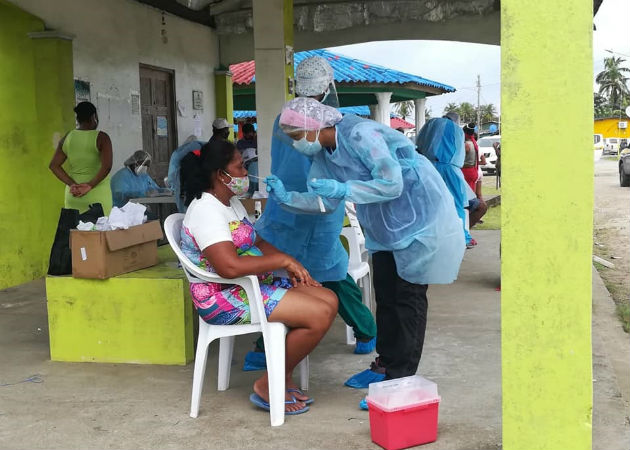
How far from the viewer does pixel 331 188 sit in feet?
11.3

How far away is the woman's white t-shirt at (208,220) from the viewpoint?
3.60m

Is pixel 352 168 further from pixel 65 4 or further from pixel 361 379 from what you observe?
pixel 65 4

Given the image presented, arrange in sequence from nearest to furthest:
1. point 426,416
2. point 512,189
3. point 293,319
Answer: point 512,189
point 426,416
point 293,319

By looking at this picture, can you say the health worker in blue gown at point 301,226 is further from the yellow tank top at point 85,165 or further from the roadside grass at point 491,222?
the roadside grass at point 491,222

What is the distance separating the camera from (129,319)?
470 centimetres

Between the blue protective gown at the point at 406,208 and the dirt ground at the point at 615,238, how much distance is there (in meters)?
2.84

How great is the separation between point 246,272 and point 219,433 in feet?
2.50

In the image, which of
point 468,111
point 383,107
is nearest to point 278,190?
point 383,107

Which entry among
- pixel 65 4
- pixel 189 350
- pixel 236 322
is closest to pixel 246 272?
pixel 236 322

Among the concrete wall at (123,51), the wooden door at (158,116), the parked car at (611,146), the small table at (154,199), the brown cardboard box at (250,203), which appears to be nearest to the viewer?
the brown cardboard box at (250,203)

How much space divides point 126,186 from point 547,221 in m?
4.57

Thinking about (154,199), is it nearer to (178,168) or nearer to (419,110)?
(178,168)

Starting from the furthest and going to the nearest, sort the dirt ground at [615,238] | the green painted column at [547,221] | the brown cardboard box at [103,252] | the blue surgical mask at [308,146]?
the dirt ground at [615,238] → the brown cardboard box at [103,252] → the blue surgical mask at [308,146] → the green painted column at [547,221]

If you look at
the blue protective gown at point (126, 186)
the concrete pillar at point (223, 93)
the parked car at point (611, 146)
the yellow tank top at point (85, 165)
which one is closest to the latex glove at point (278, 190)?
the yellow tank top at point (85, 165)
